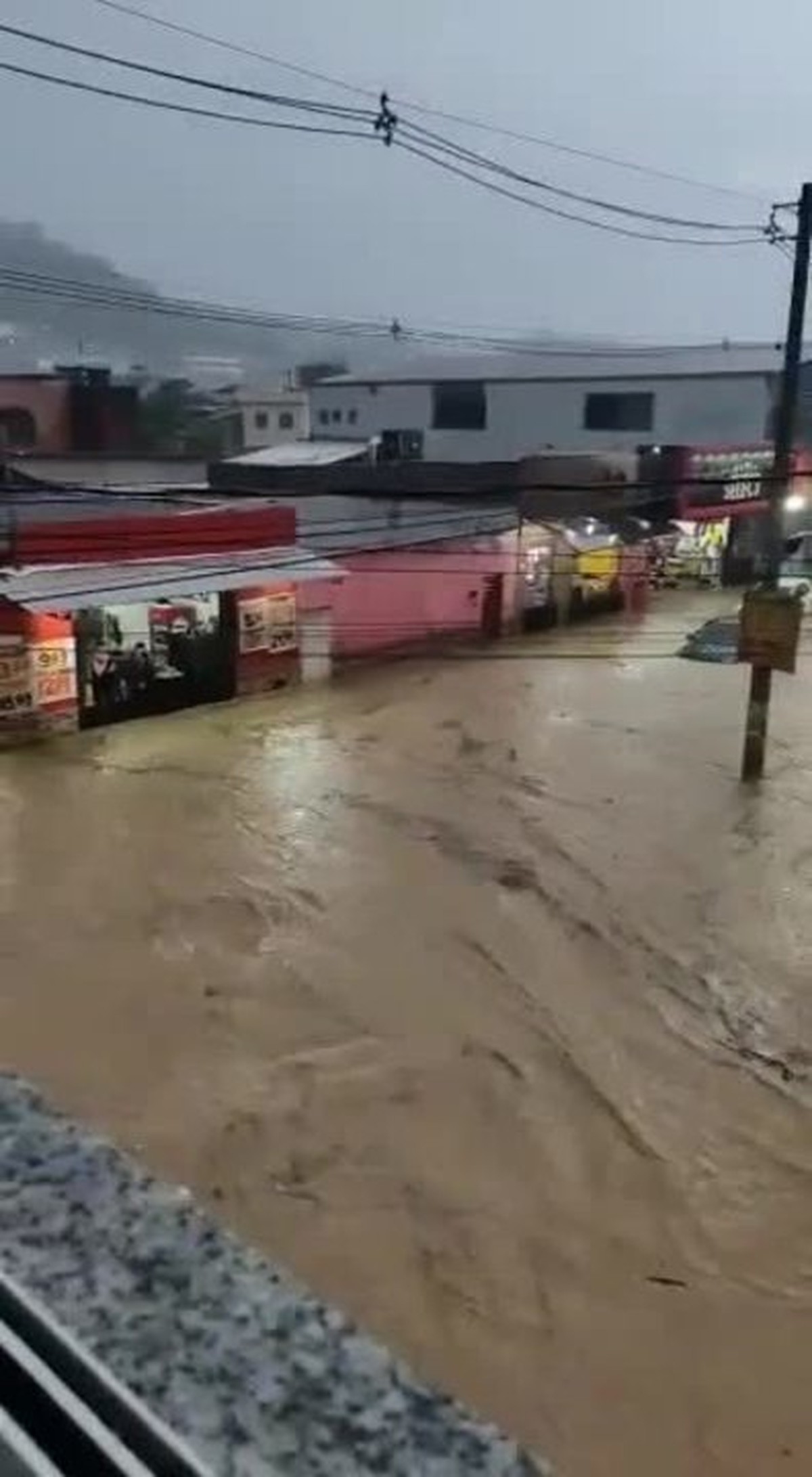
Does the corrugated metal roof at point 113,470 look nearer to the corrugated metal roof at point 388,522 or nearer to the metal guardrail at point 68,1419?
the corrugated metal roof at point 388,522

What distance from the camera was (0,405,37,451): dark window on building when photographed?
92.2 ft

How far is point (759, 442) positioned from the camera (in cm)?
3475

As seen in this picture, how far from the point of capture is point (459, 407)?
4097 cm

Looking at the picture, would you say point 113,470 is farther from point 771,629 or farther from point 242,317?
point 771,629

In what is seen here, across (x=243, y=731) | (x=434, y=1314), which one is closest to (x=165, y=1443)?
(x=434, y=1314)

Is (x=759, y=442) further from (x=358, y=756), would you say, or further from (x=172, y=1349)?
(x=172, y=1349)

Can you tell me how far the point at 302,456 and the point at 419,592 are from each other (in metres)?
9.12

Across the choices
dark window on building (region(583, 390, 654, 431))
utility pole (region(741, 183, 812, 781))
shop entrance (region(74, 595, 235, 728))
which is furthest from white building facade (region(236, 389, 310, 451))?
utility pole (region(741, 183, 812, 781))

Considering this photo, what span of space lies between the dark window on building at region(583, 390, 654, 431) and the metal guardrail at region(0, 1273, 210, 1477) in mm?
39738

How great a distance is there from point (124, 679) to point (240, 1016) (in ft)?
32.0

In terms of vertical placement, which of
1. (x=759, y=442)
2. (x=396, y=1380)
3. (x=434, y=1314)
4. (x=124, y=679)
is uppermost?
(x=759, y=442)

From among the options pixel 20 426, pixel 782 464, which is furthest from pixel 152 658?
pixel 20 426

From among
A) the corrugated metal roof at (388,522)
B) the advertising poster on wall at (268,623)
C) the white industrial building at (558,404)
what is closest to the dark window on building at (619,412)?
the white industrial building at (558,404)

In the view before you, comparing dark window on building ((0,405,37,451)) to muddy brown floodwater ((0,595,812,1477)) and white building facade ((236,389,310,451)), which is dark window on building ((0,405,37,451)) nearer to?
white building facade ((236,389,310,451))
